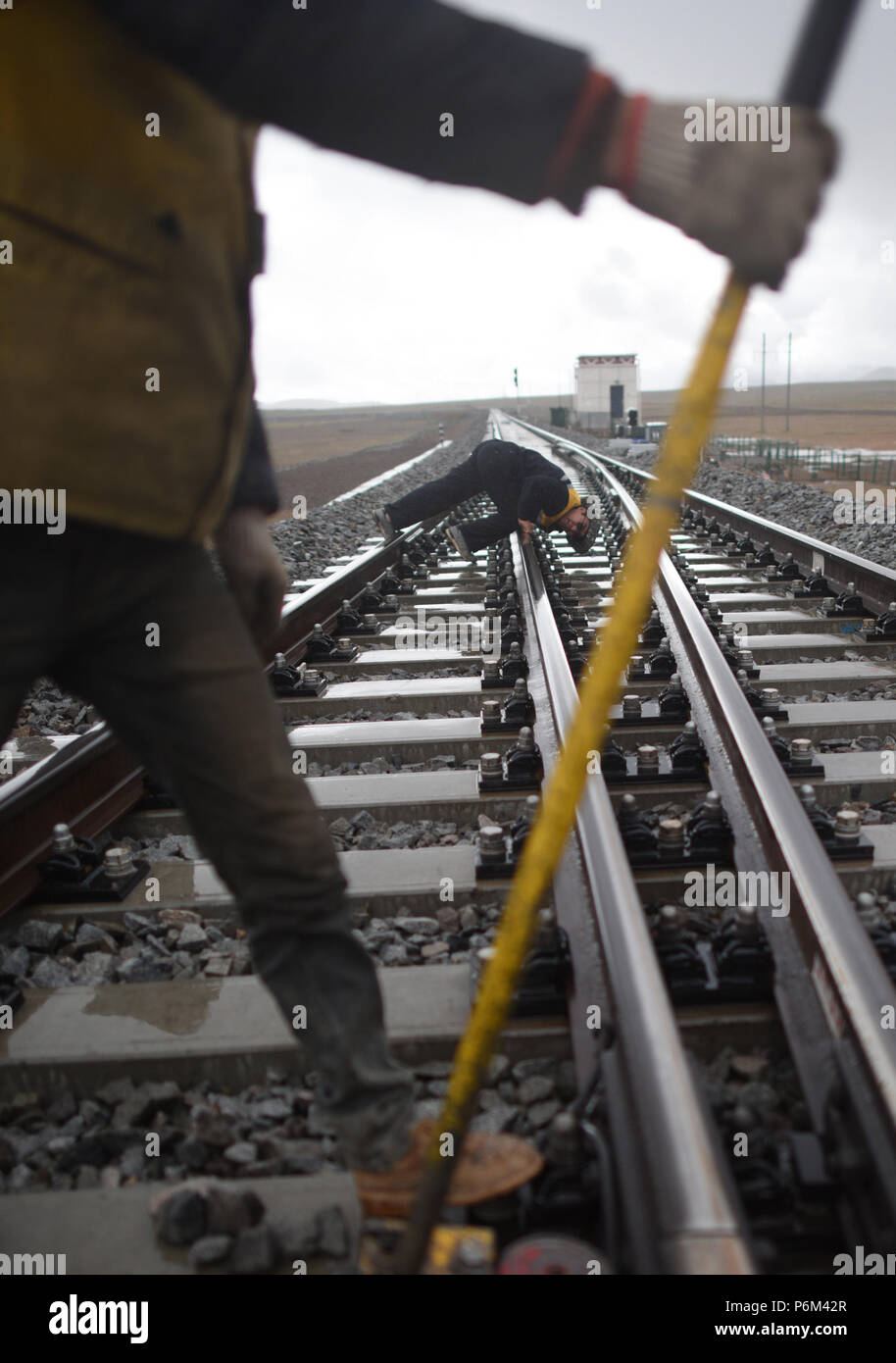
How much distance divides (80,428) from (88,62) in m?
0.42

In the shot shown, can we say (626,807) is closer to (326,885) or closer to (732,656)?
(326,885)

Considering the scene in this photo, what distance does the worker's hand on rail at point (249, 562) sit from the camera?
1601mm

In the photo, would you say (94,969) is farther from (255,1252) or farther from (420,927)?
(255,1252)

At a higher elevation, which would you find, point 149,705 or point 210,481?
point 210,481

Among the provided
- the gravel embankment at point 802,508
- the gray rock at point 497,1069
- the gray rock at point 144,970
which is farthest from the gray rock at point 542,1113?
the gravel embankment at point 802,508

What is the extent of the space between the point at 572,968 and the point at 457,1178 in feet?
1.98

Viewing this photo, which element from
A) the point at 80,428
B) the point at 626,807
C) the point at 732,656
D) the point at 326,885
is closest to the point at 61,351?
the point at 80,428

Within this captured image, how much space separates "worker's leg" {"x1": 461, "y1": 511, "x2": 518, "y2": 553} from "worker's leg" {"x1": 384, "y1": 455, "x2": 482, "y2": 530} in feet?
2.69

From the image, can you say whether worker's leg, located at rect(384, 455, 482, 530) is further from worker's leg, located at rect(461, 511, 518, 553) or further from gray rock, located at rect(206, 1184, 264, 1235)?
gray rock, located at rect(206, 1184, 264, 1235)

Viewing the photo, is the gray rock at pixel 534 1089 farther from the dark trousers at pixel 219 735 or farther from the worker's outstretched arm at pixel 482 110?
the worker's outstretched arm at pixel 482 110

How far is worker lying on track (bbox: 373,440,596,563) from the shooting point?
741 cm

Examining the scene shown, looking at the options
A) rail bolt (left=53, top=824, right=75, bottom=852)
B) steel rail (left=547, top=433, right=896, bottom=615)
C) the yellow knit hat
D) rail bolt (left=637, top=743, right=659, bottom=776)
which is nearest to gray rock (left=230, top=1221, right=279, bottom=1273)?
rail bolt (left=53, top=824, right=75, bottom=852)

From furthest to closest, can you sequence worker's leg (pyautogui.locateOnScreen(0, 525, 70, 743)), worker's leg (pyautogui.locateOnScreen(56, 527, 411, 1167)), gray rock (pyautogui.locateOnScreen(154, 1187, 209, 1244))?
gray rock (pyautogui.locateOnScreen(154, 1187, 209, 1244)), worker's leg (pyautogui.locateOnScreen(56, 527, 411, 1167)), worker's leg (pyautogui.locateOnScreen(0, 525, 70, 743))

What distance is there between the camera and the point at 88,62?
3.85 ft
